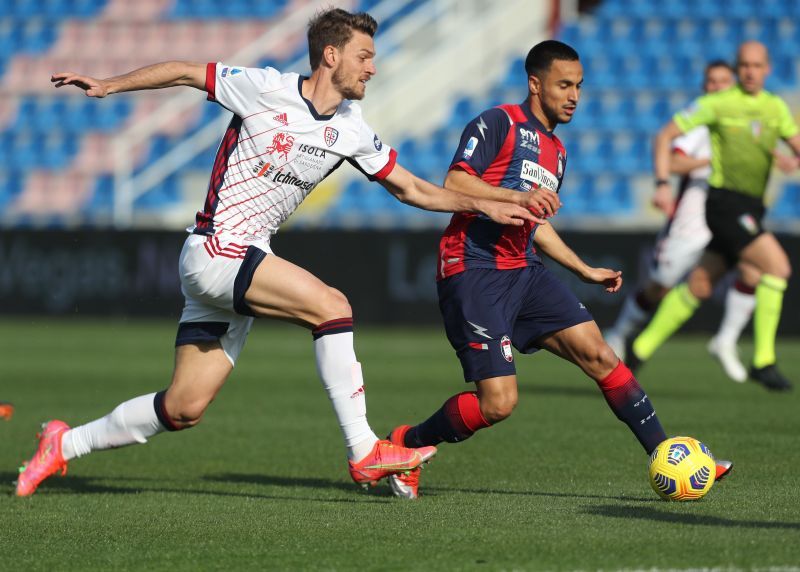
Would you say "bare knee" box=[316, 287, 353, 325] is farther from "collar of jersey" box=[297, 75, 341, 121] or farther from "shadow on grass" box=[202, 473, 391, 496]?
Answer: "shadow on grass" box=[202, 473, 391, 496]

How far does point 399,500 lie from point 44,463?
1592 millimetres

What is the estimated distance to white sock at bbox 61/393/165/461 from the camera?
617cm

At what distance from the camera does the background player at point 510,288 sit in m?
6.07

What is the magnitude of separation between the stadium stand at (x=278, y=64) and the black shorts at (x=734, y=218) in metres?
9.32

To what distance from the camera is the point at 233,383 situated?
12148mm

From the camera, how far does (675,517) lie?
5234mm

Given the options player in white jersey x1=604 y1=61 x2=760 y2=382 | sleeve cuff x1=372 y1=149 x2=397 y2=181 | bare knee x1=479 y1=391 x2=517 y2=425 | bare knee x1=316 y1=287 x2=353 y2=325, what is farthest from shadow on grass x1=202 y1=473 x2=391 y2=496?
player in white jersey x1=604 y1=61 x2=760 y2=382

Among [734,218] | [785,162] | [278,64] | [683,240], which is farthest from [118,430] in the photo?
[278,64]

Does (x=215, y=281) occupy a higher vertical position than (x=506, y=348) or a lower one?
higher

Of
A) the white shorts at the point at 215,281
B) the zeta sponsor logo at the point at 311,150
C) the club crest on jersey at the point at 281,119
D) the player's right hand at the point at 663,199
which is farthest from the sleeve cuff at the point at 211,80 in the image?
the player's right hand at the point at 663,199

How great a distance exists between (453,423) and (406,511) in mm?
677

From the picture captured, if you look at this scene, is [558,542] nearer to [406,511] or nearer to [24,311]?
[406,511]

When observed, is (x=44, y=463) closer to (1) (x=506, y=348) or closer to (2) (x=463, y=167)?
(1) (x=506, y=348)

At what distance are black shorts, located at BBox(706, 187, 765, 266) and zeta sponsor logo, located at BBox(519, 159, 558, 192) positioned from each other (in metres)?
4.59
